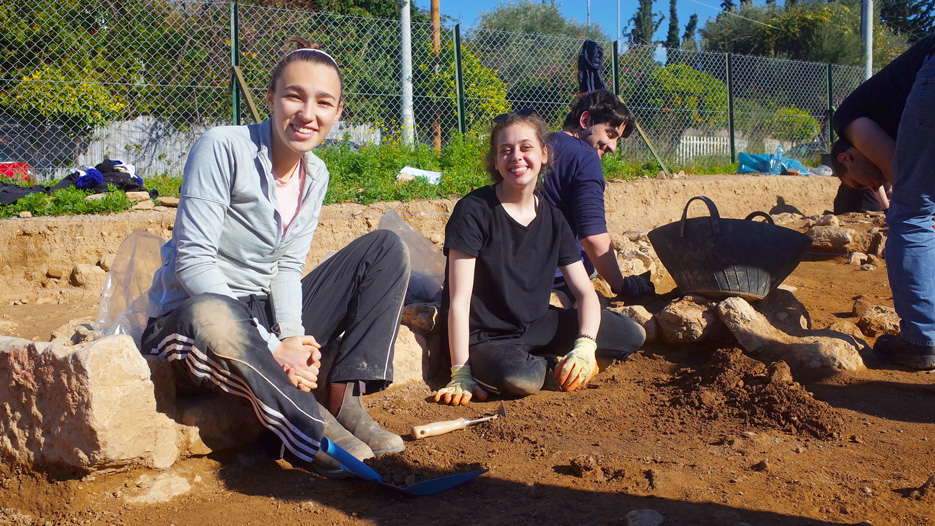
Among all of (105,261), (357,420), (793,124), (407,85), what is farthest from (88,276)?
(793,124)

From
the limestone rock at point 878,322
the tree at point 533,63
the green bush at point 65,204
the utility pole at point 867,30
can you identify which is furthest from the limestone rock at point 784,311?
the utility pole at point 867,30

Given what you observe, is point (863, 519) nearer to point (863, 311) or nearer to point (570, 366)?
point (570, 366)

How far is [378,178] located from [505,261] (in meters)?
4.00

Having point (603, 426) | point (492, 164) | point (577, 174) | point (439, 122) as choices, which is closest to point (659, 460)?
point (603, 426)

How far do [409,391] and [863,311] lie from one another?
9.20ft

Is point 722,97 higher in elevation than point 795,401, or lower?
higher

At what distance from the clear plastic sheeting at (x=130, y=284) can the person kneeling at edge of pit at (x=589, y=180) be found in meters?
1.86

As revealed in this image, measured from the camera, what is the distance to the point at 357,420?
2451 mm

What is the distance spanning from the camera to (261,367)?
6.77 ft

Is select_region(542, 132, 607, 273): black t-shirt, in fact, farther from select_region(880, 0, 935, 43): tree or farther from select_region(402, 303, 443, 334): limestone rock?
select_region(880, 0, 935, 43): tree

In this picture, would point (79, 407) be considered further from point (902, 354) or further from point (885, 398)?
point (902, 354)

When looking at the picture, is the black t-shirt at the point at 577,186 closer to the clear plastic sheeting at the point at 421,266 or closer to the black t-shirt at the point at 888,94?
the clear plastic sheeting at the point at 421,266

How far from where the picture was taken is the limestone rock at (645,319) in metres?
3.59

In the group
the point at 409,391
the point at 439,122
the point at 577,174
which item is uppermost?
the point at 439,122
